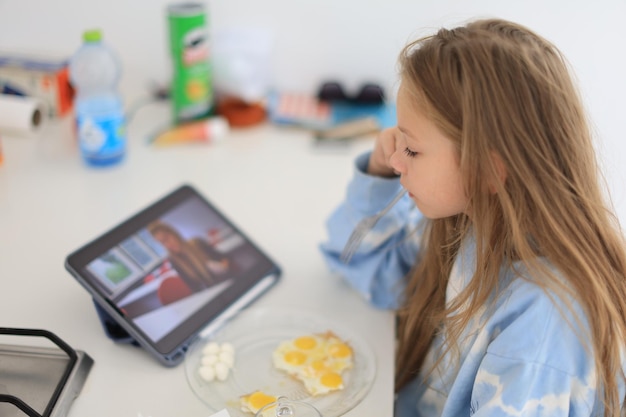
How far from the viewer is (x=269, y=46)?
5.05ft

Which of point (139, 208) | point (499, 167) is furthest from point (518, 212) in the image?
point (139, 208)

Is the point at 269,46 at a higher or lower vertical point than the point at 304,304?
higher

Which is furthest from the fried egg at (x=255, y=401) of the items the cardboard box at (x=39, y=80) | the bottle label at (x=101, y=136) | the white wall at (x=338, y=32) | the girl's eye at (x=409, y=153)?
the cardboard box at (x=39, y=80)

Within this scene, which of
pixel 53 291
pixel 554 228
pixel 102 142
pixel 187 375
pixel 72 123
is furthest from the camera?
pixel 72 123

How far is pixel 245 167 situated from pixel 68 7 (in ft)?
2.00

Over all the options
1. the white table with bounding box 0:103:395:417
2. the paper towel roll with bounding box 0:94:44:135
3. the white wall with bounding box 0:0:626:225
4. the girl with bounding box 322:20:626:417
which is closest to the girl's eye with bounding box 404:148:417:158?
the girl with bounding box 322:20:626:417

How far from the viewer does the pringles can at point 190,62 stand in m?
1.41

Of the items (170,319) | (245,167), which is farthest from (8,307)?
(245,167)

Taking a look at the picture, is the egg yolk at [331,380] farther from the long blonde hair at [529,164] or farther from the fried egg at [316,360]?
the long blonde hair at [529,164]

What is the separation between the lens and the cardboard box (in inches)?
58.1

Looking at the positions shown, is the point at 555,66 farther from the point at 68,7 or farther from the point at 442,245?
the point at 68,7

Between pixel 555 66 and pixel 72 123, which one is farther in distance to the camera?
pixel 72 123

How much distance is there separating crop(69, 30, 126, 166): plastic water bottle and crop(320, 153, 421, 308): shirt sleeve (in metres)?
0.48

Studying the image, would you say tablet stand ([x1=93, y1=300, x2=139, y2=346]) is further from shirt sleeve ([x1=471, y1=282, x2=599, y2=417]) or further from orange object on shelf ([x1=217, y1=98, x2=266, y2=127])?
orange object on shelf ([x1=217, y1=98, x2=266, y2=127])
